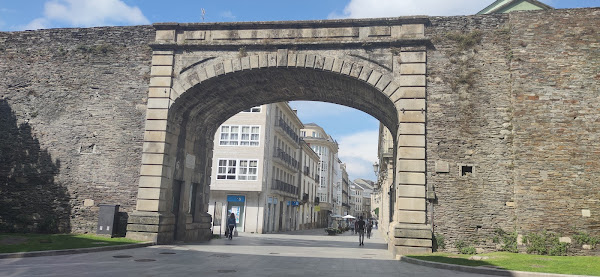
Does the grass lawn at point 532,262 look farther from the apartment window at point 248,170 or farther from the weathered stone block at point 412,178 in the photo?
the apartment window at point 248,170

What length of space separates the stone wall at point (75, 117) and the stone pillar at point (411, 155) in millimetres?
9094

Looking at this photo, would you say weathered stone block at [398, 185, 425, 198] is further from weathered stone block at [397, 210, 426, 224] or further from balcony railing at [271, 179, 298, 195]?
balcony railing at [271, 179, 298, 195]

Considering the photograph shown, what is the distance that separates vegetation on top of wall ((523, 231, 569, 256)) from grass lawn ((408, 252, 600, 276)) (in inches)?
19.8

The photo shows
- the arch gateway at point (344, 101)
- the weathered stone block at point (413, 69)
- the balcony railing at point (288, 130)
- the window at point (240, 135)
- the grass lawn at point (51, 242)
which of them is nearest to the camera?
the grass lawn at point (51, 242)

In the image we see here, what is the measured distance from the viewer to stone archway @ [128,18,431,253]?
15.0 meters

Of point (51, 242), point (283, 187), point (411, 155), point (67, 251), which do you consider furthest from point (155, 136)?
point (283, 187)

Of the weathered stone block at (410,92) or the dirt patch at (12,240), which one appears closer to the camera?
the dirt patch at (12,240)

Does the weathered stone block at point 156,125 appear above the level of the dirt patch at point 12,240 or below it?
above

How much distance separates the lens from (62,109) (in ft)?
57.8

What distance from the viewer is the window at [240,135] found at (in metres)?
37.1

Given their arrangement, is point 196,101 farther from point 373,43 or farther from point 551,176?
point 551,176

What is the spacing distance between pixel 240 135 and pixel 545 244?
2670 centimetres

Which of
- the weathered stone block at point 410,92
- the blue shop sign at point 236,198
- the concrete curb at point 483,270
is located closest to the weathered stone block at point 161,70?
the weathered stone block at point 410,92

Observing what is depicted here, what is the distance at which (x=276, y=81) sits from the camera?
1806 cm
